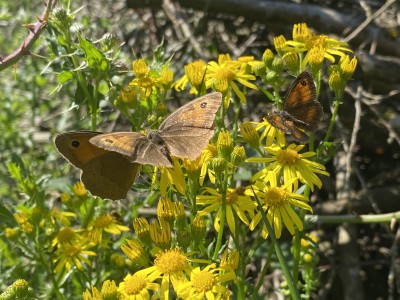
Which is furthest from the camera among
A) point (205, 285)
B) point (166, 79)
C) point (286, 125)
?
point (166, 79)

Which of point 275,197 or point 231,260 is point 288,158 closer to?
point 275,197

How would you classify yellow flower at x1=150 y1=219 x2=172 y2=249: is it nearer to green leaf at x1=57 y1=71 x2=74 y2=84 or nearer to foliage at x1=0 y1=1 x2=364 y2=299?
foliage at x1=0 y1=1 x2=364 y2=299

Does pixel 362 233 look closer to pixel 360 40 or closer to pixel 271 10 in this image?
pixel 360 40

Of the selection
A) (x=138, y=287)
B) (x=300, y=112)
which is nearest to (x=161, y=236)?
(x=138, y=287)

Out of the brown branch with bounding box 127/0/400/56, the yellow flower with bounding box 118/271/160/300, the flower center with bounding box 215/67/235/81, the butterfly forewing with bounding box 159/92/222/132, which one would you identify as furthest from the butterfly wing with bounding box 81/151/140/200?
the brown branch with bounding box 127/0/400/56

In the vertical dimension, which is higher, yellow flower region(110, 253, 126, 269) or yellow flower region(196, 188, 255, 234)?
yellow flower region(196, 188, 255, 234)

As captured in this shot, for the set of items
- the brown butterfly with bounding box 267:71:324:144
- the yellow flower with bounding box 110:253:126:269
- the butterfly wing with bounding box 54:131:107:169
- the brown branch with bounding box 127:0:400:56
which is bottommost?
the yellow flower with bounding box 110:253:126:269

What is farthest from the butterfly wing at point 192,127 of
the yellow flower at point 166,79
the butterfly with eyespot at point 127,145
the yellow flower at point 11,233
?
the yellow flower at point 11,233
